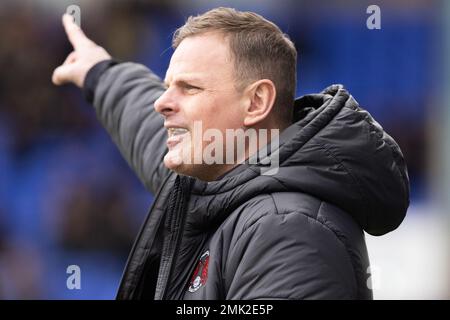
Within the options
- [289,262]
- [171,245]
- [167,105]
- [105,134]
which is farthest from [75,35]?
[105,134]

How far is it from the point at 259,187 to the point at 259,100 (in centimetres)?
26

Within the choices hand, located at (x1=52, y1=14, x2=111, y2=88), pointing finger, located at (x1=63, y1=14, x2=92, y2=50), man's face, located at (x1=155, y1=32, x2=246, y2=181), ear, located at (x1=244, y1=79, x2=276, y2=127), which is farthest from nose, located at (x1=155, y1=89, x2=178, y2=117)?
pointing finger, located at (x1=63, y1=14, x2=92, y2=50)

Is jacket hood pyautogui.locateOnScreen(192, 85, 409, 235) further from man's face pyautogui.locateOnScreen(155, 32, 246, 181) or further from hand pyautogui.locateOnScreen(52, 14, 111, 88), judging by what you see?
hand pyautogui.locateOnScreen(52, 14, 111, 88)

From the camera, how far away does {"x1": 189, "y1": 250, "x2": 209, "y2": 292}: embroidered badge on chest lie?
1488 millimetres

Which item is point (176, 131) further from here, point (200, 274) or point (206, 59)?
point (200, 274)

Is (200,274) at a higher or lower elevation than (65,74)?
lower

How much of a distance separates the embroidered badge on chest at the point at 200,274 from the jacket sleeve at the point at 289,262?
0.07 meters

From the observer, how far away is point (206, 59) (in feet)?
5.46

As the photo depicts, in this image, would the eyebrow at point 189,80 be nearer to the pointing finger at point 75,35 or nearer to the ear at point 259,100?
the ear at point 259,100

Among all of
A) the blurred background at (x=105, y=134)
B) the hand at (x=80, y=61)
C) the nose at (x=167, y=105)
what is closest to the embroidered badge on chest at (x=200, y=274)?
the nose at (x=167, y=105)

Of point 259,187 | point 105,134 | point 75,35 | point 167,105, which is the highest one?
point 75,35

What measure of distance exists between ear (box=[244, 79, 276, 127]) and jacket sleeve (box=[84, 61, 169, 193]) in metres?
0.49

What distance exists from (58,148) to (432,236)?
207 cm
